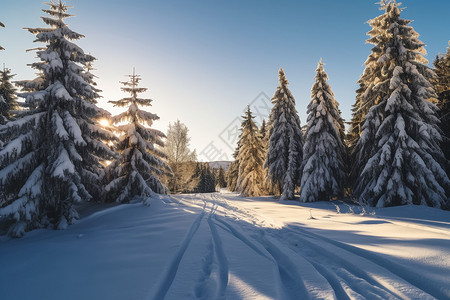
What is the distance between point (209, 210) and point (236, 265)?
778 centimetres

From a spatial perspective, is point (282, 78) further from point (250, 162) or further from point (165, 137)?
point (165, 137)

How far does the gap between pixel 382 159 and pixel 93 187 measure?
598 inches

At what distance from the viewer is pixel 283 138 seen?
72.5ft

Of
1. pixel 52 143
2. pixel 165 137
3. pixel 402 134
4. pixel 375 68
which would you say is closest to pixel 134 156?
pixel 165 137

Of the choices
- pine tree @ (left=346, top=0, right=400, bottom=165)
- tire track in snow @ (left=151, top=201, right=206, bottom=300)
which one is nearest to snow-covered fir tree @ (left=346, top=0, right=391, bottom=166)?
pine tree @ (left=346, top=0, right=400, bottom=165)

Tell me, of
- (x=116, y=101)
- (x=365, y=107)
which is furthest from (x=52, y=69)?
(x=365, y=107)

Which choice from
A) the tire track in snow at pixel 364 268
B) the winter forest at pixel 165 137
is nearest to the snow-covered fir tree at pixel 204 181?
the winter forest at pixel 165 137

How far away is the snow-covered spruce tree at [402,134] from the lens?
11.6 m

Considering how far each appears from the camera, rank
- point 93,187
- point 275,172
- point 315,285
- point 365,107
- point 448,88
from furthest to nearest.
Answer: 1. point 275,172
2. point 448,88
3. point 365,107
4. point 93,187
5. point 315,285

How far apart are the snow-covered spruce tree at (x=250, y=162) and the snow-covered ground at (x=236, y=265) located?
20090 mm

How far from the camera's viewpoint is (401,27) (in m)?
13.3

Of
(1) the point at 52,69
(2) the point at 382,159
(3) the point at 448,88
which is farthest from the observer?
(3) the point at 448,88

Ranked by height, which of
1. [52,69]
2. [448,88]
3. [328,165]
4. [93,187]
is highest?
[448,88]

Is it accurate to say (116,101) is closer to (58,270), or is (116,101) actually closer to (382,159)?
(58,270)
